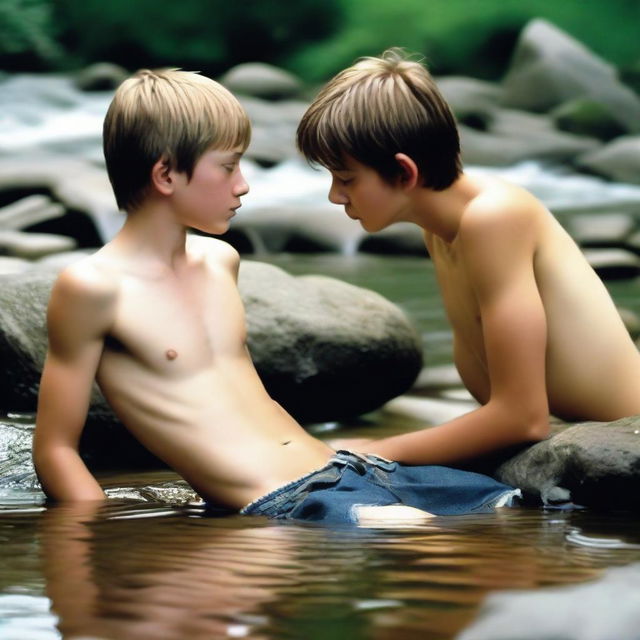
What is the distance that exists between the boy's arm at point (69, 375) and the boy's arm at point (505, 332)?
0.75m

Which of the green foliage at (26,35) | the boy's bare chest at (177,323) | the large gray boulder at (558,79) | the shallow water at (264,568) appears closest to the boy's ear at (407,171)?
the boy's bare chest at (177,323)

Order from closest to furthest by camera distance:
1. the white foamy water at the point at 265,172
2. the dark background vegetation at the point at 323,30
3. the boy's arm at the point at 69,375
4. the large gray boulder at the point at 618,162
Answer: the boy's arm at the point at 69,375 → the white foamy water at the point at 265,172 → the large gray boulder at the point at 618,162 → the dark background vegetation at the point at 323,30

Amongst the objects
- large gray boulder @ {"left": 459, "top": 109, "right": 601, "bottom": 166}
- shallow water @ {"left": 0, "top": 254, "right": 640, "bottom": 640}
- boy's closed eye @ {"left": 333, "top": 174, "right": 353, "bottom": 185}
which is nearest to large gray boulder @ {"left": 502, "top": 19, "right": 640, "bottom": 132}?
large gray boulder @ {"left": 459, "top": 109, "right": 601, "bottom": 166}

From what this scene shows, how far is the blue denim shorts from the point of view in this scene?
2930 millimetres

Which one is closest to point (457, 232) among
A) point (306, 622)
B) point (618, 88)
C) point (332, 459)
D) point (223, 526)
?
point (332, 459)

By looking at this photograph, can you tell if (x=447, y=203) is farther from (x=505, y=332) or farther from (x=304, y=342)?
(x=304, y=342)

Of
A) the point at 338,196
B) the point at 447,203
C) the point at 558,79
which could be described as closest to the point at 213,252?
the point at 338,196

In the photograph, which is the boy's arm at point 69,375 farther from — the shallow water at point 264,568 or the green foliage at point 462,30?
the green foliage at point 462,30

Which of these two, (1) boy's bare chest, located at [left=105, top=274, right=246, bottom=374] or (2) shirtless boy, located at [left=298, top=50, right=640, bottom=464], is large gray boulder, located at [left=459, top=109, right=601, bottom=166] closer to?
(2) shirtless boy, located at [left=298, top=50, right=640, bottom=464]

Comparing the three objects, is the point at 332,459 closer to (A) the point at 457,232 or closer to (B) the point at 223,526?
(B) the point at 223,526

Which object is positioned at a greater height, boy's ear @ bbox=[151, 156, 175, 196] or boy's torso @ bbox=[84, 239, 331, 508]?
boy's ear @ bbox=[151, 156, 175, 196]

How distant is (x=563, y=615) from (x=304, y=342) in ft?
8.17

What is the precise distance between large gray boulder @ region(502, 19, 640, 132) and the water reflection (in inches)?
693

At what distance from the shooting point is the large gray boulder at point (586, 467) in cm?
305
